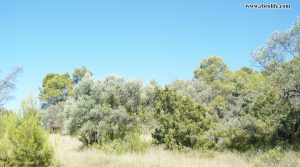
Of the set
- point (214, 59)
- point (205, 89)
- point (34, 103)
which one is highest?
point (214, 59)

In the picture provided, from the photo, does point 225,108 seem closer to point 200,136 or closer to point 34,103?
point 200,136

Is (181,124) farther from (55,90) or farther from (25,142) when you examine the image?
(55,90)

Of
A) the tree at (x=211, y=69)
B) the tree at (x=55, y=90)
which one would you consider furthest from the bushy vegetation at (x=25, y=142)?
the tree at (x=55, y=90)

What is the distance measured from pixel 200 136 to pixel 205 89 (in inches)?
995

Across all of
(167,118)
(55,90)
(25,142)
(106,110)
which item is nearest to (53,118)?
(55,90)

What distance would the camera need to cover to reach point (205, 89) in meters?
43.4

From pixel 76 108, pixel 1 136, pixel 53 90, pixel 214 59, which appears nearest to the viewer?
pixel 1 136

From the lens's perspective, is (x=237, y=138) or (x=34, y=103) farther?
(x=237, y=138)

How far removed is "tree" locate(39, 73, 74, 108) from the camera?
58566 mm

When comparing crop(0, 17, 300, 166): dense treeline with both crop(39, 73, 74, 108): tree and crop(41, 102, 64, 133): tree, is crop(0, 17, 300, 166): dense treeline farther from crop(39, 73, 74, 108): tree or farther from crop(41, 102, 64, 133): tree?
crop(39, 73, 74, 108): tree

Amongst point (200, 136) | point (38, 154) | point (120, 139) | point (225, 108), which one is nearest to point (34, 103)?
point (38, 154)

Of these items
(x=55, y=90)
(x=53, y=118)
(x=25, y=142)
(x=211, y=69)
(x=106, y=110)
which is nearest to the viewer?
(x=25, y=142)

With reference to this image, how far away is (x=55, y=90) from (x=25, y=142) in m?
48.1

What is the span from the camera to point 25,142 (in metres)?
11.9
